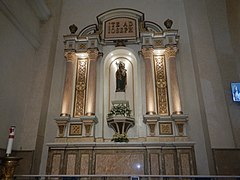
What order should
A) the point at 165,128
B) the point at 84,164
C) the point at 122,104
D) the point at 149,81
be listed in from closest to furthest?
the point at 84,164 → the point at 165,128 → the point at 122,104 → the point at 149,81

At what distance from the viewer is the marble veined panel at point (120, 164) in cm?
478

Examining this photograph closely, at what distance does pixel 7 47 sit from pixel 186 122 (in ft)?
15.6

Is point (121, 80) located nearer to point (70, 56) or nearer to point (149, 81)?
point (149, 81)

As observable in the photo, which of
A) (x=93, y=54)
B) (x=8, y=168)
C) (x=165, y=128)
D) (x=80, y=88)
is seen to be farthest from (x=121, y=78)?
(x=8, y=168)

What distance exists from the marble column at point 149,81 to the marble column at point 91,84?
141 cm

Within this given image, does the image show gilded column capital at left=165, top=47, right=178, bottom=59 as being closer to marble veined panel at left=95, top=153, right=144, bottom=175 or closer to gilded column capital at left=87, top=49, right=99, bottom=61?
gilded column capital at left=87, top=49, right=99, bottom=61

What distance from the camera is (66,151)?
520cm

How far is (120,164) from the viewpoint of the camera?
15.8ft

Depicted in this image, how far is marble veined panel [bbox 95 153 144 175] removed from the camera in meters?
4.78

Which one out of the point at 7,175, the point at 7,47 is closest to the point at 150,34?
the point at 7,47

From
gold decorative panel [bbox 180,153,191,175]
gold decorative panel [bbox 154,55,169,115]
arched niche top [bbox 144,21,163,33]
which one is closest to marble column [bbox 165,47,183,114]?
gold decorative panel [bbox 154,55,169,115]

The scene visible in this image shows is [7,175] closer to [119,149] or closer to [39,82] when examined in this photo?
[119,149]

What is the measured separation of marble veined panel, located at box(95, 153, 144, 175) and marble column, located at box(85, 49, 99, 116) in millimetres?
1252

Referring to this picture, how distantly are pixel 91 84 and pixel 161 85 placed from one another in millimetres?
1934
